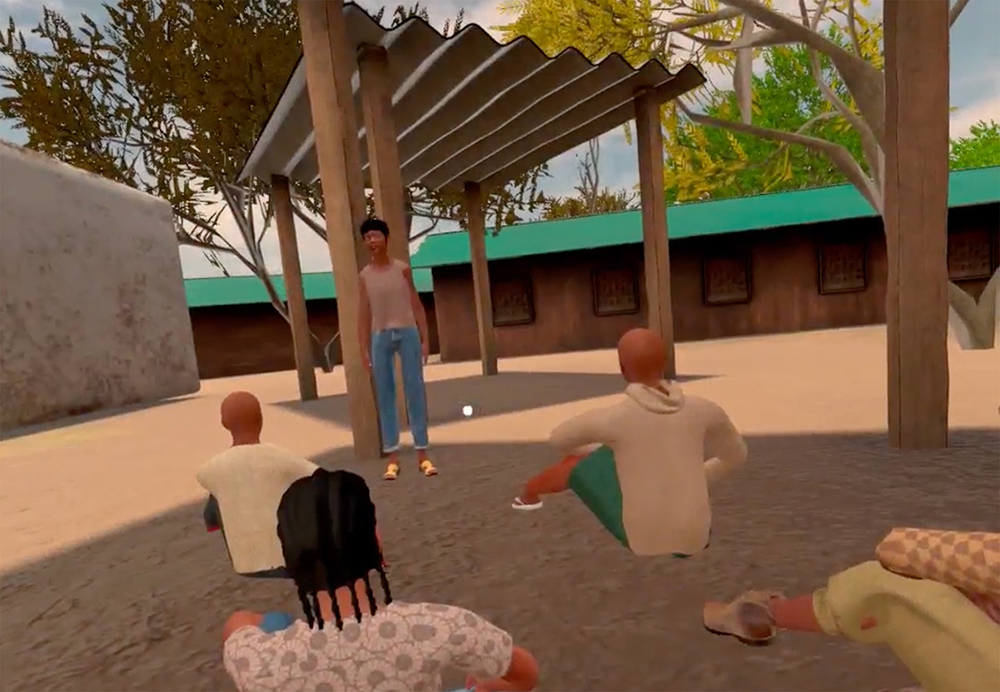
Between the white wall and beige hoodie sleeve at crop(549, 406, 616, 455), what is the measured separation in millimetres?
10763

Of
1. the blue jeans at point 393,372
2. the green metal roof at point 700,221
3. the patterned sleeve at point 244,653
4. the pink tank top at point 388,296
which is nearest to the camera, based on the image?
the patterned sleeve at point 244,653

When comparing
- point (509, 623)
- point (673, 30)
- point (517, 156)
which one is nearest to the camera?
point (509, 623)

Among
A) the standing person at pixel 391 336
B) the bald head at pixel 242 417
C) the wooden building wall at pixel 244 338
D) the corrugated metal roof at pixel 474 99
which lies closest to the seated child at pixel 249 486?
the bald head at pixel 242 417

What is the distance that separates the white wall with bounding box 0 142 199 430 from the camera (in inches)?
388

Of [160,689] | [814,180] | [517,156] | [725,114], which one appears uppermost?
[725,114]

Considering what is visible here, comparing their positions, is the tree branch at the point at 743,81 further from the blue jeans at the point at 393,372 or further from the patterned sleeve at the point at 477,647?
the patterned sleeve at the point at 477,647

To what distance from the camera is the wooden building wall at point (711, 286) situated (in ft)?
52.0

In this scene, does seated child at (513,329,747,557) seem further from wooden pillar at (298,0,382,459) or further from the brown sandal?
wooden pillar at (298,0,382,459)

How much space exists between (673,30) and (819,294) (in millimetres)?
8056

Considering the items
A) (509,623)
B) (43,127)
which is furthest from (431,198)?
(509,623)

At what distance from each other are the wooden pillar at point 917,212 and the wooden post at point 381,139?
3767 mm

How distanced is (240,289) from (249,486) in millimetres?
21400

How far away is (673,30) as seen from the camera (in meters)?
12.0

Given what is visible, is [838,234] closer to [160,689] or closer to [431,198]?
[431,198]
